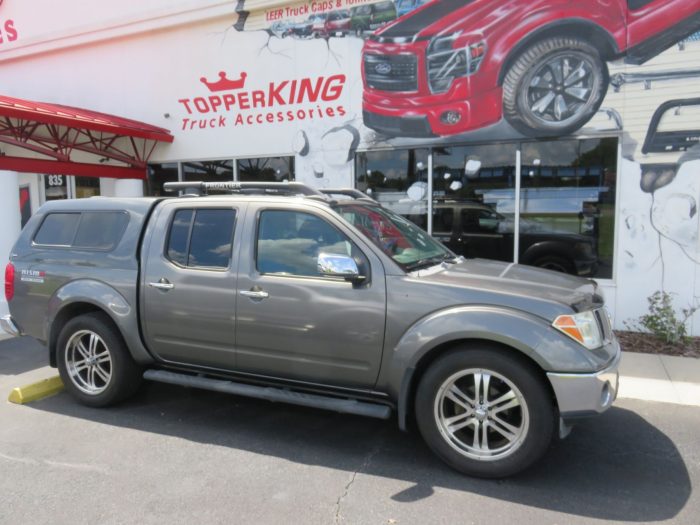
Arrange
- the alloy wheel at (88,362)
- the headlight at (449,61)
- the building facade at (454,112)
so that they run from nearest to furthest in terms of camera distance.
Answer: the alloy wheel at (88,362) < the building facade at (454,112) < the headlight at (449,61)

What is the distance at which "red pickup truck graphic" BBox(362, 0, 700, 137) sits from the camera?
7.07 meters

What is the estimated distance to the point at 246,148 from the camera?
977 centimetres

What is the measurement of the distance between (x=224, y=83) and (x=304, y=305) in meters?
7.31

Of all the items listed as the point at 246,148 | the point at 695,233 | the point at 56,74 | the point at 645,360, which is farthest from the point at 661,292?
the point at 56,74

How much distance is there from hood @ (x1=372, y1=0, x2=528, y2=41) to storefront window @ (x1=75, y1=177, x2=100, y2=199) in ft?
23.5

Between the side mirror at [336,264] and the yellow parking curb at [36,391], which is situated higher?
the side mirror at [336,264]

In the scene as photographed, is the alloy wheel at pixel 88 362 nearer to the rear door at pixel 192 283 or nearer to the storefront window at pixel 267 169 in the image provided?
the rear door at pixel 192 283

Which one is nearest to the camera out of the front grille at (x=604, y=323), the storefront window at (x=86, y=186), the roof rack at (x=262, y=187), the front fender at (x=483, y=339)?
the front fender at (x=483, y=339)

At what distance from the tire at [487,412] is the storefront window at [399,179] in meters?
5.22

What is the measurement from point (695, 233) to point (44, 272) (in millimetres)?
7672

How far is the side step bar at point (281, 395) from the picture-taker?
3.60 m

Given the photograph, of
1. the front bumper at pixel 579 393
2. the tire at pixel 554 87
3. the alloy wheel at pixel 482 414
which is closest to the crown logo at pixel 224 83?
the tire at pixel 554 87

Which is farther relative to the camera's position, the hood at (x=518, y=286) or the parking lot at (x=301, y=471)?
the hood at (x=518, y=286)

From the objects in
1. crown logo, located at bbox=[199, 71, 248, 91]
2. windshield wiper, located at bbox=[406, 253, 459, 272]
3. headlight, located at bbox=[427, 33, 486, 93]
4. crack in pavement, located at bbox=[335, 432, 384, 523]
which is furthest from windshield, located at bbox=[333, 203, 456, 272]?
crown logo, located at bbox=[199, 71, 248, 91]
